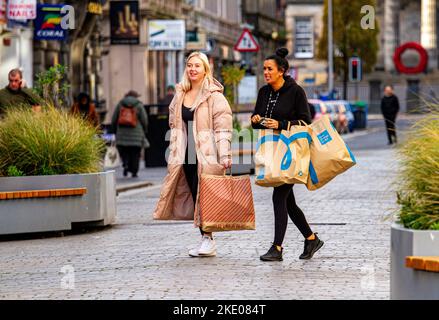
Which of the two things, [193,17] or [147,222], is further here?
[193,17]

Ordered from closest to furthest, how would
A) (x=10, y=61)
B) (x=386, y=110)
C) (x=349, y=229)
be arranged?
(x=349, y=229)
(x=10, y=61)
(x=386, y=110)

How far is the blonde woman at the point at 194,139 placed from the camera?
1364cm

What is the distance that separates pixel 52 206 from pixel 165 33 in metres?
24.6

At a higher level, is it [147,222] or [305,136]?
[305,136]

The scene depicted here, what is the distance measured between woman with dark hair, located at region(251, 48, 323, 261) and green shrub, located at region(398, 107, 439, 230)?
2.37 meters

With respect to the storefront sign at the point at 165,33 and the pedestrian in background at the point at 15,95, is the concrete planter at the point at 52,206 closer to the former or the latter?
the pedestrian in background at the point at 15,95

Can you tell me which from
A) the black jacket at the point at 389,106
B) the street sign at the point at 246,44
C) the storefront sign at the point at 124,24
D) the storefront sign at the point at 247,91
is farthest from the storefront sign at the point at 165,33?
the black jacket at the point at 389,106

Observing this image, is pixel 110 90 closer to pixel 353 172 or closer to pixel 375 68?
pixel 353 172

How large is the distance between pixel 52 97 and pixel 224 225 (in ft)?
32.3

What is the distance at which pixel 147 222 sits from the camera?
18.1 metres

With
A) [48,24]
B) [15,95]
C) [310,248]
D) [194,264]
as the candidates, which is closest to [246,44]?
[48,24]

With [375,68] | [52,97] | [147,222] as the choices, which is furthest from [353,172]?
[375,68]

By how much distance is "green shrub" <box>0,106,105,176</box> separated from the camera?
53.7 feet

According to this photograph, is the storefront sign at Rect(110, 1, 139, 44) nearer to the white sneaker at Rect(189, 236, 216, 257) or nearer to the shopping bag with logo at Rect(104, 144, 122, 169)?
the shopping bag with logo at Rect(104, 144, 122, 169)
